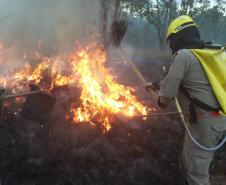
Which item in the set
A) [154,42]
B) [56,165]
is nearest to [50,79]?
[56,165]

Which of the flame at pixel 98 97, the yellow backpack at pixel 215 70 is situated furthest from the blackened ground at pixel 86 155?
the yellow backpack at pixel 215 70

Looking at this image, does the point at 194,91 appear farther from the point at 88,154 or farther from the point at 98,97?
the point at 98,97

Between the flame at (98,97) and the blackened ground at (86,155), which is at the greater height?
the flame at (98,97)

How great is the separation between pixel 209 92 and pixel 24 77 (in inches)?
218

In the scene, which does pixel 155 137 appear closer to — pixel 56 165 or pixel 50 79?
pixel 56 165

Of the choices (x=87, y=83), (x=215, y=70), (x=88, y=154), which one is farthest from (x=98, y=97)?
(x=215, y=70)

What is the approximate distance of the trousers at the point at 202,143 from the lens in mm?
4641

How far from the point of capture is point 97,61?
376 inches

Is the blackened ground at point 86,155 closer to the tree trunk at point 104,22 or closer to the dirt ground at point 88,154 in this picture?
the dirt ground at point 88,154

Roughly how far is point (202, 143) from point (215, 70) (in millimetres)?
1152

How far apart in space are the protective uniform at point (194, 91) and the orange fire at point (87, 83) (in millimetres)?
2226

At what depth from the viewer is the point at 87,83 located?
7.93 m

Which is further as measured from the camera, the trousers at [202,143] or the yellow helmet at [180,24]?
the yellow helmet at [180,24]

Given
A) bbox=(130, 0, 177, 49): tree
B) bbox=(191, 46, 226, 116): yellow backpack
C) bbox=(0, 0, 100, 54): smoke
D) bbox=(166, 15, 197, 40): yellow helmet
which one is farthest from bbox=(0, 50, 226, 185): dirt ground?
bbox=(130, 0, 177, 49): tree
